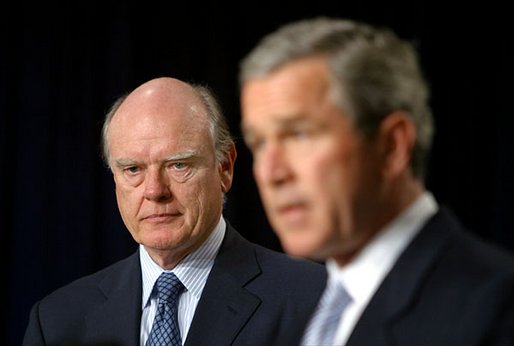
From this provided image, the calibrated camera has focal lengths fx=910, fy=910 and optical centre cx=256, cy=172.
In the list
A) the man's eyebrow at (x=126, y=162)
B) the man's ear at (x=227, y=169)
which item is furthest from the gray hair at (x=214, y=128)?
the man's eyebrow at (x=126, y=162)

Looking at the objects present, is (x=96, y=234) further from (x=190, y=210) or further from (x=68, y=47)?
Answer: (x=190, y=210)

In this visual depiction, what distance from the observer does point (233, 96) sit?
3438 millimetres

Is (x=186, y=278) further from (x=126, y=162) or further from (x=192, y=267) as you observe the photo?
(x=126, y=162)

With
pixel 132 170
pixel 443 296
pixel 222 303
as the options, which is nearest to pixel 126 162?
pixel 132 170

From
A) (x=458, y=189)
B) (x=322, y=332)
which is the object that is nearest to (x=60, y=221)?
(x=458, y=189)

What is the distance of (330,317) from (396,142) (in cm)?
24

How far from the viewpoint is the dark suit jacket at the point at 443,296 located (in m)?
1.02

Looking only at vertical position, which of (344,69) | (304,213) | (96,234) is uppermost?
(344,69)

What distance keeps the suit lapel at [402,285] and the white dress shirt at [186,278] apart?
85 centimetres

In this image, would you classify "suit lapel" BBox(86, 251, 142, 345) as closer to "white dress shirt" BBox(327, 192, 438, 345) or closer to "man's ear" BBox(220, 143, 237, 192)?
"man's ear" BBox(220, 143, 237, 192)

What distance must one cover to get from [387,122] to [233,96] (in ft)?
7.76

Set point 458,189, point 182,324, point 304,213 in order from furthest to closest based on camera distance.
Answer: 1. point 458,189
2. point 182,324
3. point 304,213

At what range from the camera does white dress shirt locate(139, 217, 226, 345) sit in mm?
1938

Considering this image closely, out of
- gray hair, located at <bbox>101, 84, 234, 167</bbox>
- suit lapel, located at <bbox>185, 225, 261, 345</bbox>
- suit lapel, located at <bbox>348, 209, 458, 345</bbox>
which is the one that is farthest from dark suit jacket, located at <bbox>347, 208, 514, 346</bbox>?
gray hair, located at <bbox>101, 84, 234, 167</bbox>
